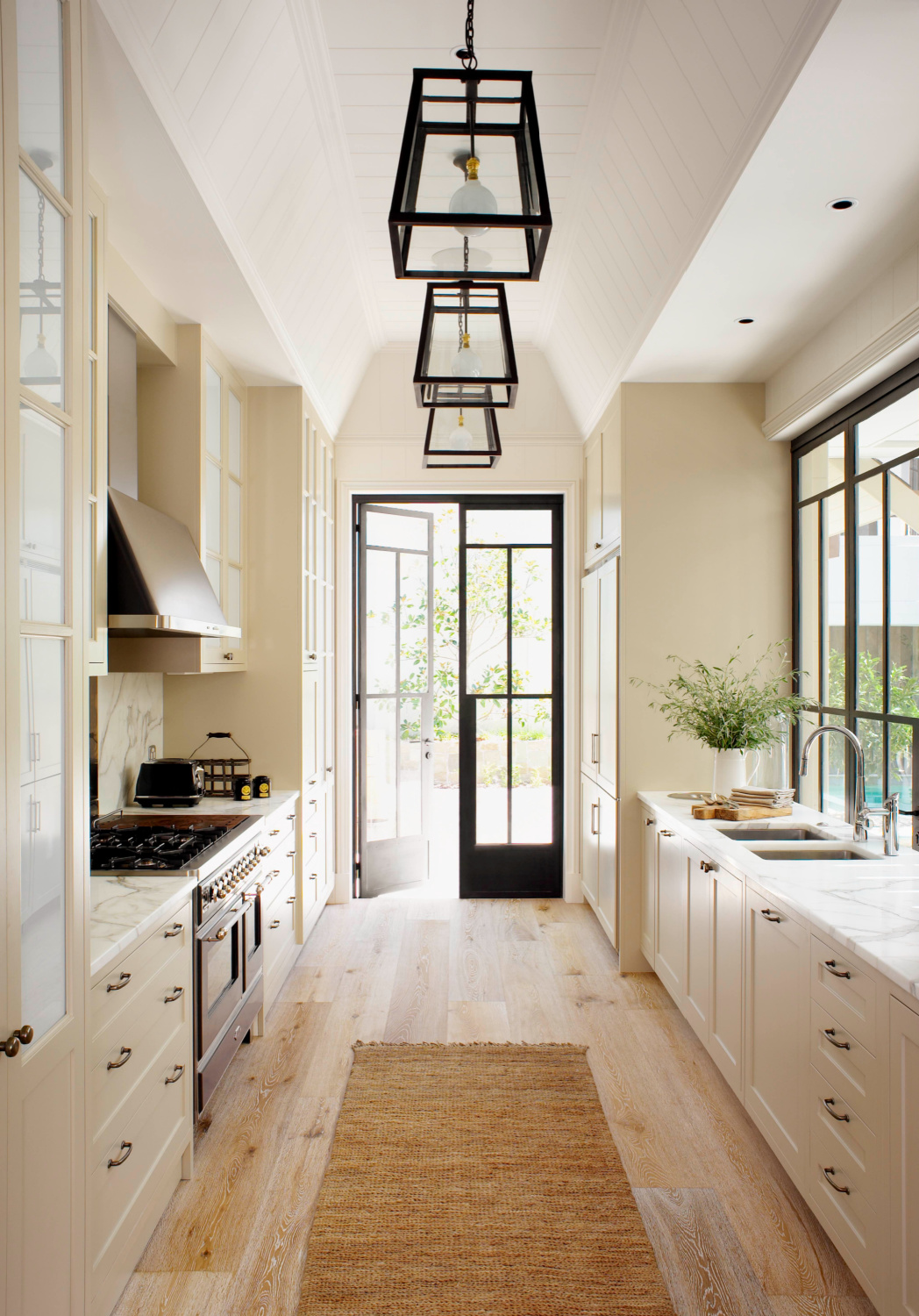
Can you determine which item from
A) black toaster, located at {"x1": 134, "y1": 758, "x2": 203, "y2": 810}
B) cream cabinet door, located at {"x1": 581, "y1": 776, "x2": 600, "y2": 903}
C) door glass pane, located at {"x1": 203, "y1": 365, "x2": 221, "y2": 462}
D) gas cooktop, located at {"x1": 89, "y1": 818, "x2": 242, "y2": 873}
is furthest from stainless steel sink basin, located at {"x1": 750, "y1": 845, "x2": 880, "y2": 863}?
door glass pane, located at {"x1": 203, "y1": 365, "x2": 221, "y2": 462}

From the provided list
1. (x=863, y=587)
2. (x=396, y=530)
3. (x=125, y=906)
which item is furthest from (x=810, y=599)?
(x=125, y=906)

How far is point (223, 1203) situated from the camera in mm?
2141

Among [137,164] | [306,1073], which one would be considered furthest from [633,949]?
[137,164]

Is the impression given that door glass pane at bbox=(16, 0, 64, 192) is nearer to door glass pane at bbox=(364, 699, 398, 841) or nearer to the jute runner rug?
the jute runner rug

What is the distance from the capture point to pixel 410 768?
5.10 metres

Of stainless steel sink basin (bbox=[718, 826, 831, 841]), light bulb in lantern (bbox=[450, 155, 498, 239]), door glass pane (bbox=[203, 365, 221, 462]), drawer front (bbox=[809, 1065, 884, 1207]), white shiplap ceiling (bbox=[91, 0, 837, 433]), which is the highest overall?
white shiplap ceiling (bbox=[91, 0, 837, 433])

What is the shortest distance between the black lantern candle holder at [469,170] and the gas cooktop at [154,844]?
66.7 inches

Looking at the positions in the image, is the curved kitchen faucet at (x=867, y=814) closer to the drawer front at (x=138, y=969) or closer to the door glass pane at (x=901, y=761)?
the door glass pane at (x=901, y=761)

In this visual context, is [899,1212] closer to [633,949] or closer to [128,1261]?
[128,1261]

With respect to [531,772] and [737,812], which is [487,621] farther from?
[737,812]

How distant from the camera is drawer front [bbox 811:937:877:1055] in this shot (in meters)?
1.68

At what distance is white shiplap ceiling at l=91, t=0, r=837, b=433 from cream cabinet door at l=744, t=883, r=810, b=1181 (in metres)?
1.98

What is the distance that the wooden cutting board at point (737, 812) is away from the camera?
3.01 meters

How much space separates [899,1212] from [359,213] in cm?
357
